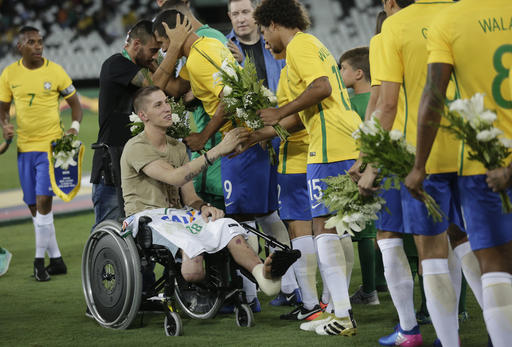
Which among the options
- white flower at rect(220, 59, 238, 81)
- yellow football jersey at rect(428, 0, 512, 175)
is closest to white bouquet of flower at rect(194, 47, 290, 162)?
white flower at rect(220, 59, 238, 81)

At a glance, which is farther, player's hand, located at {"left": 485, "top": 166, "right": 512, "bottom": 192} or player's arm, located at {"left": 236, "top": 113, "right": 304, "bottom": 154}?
player's arm, located at {"left": 236, "top": 113, "right": 304, "bottom": 154}

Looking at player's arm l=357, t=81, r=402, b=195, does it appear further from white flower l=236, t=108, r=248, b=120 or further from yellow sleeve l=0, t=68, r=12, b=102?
yellow sleeve l=0, t=68, r=12, b=102

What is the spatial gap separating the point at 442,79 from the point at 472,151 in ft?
1.05

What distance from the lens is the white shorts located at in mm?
4824

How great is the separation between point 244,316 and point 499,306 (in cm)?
222

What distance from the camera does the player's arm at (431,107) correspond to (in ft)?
10.8

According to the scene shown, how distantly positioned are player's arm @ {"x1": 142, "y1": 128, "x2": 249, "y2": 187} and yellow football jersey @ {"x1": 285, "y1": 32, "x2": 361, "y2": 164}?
1.44ft

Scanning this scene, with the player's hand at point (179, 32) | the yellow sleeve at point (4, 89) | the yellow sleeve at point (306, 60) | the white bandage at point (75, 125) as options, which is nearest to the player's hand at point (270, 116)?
the yellow sleeve at point (306, 60)

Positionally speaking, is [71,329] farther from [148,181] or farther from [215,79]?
[215,79]

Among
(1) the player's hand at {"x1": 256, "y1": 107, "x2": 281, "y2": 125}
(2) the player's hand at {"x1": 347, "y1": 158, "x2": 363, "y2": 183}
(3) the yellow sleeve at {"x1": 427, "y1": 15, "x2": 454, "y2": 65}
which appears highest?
(3) the yellow sleeve at {"x1": 427, "y1": 15, "x2": 454, "y2": 65}

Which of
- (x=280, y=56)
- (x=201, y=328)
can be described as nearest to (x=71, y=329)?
(x=201, y=328)

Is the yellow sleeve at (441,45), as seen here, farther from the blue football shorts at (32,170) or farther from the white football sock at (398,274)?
the blue football shorts at (32,170)

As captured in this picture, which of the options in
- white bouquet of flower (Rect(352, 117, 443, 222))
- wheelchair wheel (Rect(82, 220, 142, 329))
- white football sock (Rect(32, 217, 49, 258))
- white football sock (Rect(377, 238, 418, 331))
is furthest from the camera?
white football sock (Rect(32, 217, 49, 258))

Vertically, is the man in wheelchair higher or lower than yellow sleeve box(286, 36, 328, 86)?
lower
